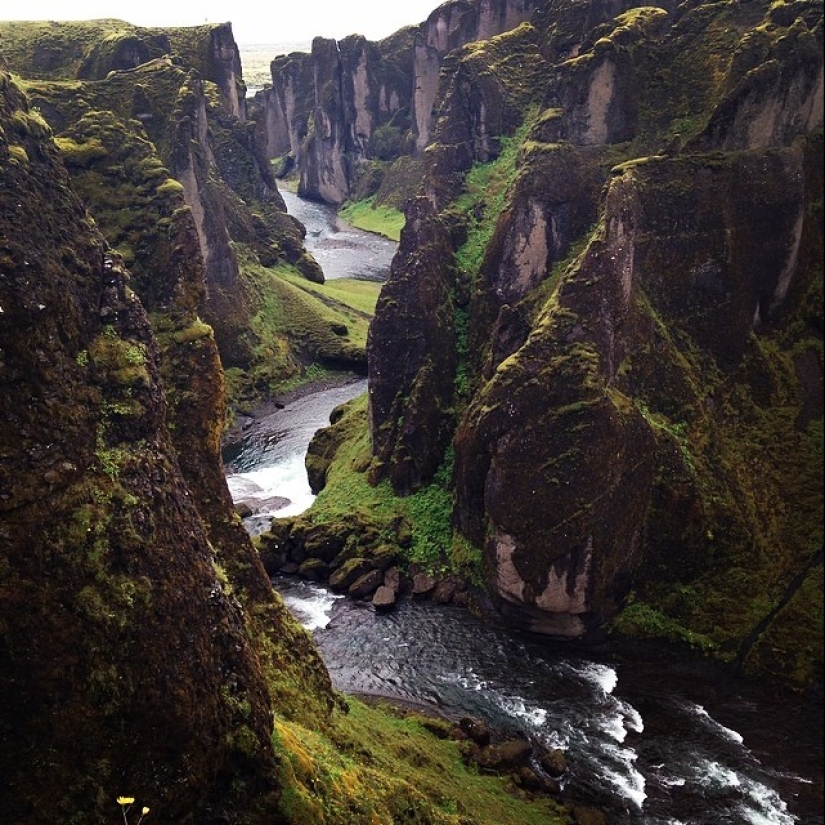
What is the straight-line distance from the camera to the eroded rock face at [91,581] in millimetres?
13336

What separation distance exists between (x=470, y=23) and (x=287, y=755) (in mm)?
87352

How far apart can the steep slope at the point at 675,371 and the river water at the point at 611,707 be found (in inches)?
66.7

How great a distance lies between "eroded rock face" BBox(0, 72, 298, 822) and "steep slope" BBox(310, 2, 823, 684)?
1874 centimetres

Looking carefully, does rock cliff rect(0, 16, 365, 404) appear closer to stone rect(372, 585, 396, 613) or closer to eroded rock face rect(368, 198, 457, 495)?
eroded rock face rect(368, 198, 457, 495)

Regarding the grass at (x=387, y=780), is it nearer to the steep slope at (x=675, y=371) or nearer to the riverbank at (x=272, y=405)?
the steep slope at (x=675, y=371)

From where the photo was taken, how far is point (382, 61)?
13362cm

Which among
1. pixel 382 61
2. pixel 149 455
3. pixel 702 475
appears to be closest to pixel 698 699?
pixel 702 475

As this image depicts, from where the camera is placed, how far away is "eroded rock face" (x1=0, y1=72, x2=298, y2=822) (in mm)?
13336

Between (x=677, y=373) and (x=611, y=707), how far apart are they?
1461cm

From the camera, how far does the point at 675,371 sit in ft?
111

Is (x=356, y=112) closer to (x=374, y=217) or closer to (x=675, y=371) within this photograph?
(x=374, y=217)

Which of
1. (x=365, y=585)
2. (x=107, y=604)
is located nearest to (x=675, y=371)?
(x=365, y=585)

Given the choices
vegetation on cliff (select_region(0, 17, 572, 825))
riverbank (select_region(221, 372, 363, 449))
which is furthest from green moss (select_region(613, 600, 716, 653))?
riverbank (select_region(221, 372, 363, 449))

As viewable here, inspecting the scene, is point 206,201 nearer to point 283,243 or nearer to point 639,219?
point 283,243
